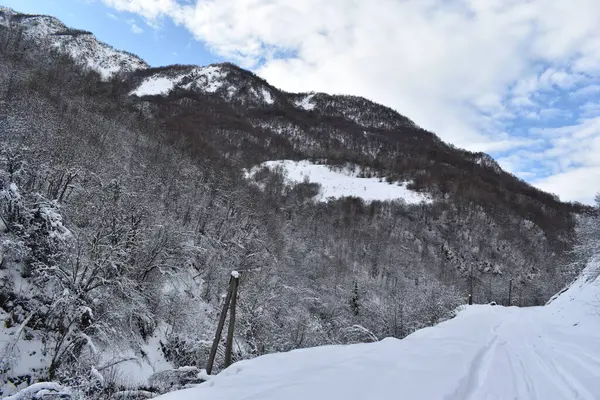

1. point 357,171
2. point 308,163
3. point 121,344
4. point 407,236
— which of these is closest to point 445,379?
point 121,344

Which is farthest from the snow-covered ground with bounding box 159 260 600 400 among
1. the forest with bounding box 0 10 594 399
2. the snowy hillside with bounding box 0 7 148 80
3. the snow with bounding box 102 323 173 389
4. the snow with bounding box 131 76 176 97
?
the snowy hillside with bounding box 0 7 148 80

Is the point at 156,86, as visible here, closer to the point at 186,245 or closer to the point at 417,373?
the point at 186,245

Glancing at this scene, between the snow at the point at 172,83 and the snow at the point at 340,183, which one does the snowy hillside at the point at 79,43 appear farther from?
the snow at the point at 340,183

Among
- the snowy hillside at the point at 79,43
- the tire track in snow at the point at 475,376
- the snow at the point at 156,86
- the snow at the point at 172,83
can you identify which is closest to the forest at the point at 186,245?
the tire track in snow at the point at 475,376

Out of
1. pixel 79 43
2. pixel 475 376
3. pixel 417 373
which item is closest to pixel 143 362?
pixel 417 373

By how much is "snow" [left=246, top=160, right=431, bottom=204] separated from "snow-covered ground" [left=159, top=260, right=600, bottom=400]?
10340 cm

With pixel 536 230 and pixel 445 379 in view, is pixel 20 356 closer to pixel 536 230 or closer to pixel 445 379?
pixel 445 379

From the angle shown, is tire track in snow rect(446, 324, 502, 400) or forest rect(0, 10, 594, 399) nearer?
tire track in snow rect(446, 324, 502, 400)

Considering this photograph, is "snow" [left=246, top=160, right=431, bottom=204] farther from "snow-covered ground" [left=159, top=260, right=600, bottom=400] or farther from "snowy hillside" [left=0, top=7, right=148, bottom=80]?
"snow-covered ground" [left=159, top=260, right=600, bottom=400]

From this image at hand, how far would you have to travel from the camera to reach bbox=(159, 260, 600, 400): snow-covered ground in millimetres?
4531

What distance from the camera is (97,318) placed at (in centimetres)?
1577

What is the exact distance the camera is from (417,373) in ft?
18.2

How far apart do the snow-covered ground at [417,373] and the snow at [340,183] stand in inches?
4071

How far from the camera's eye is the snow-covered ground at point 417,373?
14.9 feet
